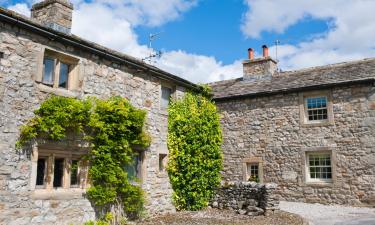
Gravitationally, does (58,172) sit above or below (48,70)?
below

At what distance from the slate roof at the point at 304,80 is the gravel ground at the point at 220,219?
231 inches

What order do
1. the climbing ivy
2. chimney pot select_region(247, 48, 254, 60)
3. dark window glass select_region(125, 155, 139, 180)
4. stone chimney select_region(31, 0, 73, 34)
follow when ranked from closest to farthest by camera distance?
1. the climbing ivy
2. stone chimney select_region(31, 0, 73, 34)
3. dark window glass select_region(125, 155, 139, 180)
4. chimney pot select_region(247, 48, 254, 60)

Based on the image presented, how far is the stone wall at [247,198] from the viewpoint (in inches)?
464

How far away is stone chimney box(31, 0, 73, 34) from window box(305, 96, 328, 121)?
32.7 feet

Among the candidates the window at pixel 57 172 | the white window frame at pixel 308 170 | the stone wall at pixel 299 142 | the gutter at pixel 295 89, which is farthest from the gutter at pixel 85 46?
the white window frame at pixel 308 170

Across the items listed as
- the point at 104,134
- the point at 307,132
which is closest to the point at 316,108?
the point at 307,132

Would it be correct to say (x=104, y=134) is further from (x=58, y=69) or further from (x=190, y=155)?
(x=190, y=155)

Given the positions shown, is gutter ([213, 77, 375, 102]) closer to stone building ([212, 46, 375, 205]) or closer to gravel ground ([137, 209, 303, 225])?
stone building ([212, 46, 375, 205])

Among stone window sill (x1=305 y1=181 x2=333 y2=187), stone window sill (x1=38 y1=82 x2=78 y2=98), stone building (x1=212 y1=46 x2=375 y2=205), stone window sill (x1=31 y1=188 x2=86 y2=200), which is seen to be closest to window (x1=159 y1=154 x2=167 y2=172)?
stone window sill (x1=31 y1=188 x2=86 y2=200)

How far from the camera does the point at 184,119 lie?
12539 millimetres

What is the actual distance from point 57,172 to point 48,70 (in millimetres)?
2511

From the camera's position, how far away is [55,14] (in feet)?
31.9

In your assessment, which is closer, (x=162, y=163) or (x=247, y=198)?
(x=162, y=163)

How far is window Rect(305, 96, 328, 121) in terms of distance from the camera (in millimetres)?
14656
